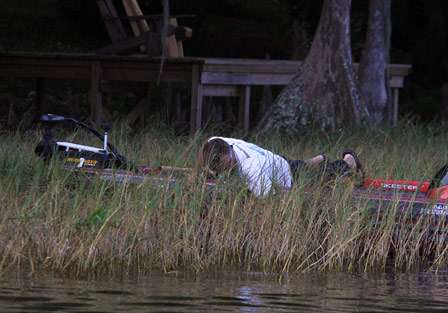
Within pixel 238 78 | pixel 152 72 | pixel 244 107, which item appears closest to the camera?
pixel 152 72

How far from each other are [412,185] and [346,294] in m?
2.56

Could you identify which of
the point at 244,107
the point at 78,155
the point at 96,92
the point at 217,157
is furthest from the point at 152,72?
the point at 217,157

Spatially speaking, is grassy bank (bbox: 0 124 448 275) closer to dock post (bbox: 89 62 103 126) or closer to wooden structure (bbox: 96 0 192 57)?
dock post (bbox: 89 62 103 126)

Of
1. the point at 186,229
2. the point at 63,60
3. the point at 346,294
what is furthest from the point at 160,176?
the point at 63,60

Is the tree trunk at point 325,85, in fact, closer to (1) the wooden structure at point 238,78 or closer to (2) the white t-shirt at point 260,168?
(1) the wooden structure at point 238,78

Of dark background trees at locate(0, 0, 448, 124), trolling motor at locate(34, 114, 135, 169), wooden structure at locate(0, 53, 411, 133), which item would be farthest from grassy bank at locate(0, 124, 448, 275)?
dark background trees at locate(0, 0, 448, 124)

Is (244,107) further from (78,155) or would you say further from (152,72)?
(78,155)

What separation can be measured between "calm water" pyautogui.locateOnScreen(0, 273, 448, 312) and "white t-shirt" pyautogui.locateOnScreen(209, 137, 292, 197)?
3.13ft

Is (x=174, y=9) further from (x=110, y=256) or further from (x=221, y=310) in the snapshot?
(x=221, y=310)

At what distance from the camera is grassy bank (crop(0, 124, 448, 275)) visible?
9023mm

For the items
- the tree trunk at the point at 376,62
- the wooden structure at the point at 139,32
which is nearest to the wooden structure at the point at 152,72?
the wooden structure at the point at 139,32

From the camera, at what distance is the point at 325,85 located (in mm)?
17891

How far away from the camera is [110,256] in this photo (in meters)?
9.19

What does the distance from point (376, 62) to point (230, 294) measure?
36.5ft
